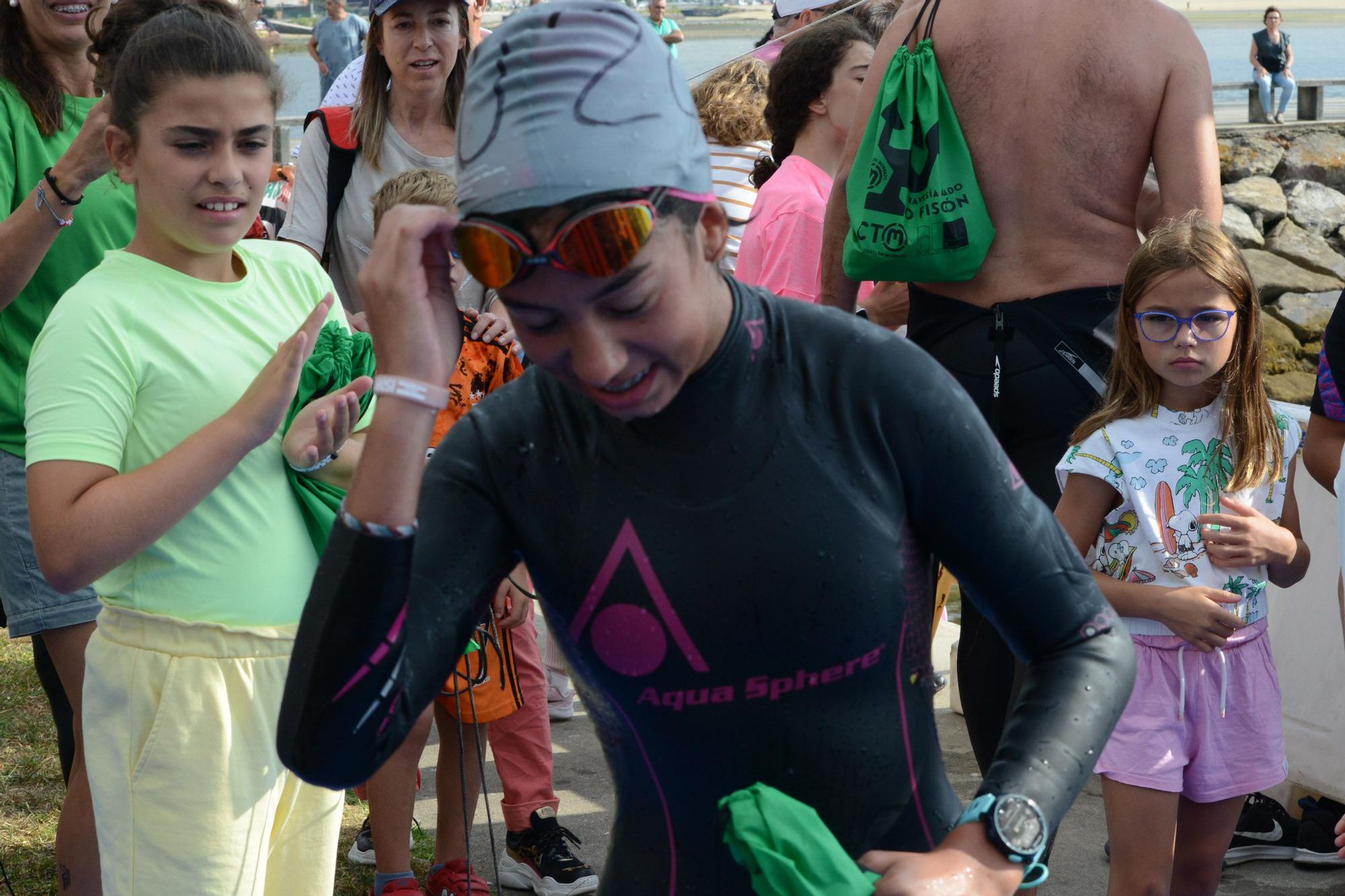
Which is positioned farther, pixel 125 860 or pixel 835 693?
pixel 125 860

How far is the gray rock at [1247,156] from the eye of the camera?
71.1ft

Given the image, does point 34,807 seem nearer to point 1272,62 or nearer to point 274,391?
point 274,391

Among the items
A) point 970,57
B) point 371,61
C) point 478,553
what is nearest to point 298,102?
point 371,61

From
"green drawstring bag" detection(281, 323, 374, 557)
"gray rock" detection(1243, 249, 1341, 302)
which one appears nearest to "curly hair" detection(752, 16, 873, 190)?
"green drawstring bag" detection(281, 323, 374, 557)

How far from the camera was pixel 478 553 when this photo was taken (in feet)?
5.27

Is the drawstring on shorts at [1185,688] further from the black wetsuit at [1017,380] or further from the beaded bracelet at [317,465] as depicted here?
the beaded bracelet at [317,465]

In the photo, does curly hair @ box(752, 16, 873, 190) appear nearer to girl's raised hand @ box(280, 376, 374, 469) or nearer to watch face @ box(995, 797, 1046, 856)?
girl's raised hand @ box(280, 376, 374, 469)

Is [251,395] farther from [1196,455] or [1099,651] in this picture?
[1196,455]

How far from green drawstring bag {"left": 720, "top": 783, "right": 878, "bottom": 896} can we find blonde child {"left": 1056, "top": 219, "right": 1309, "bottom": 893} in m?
1.91

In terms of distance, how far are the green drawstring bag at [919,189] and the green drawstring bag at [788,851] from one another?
6.70ft

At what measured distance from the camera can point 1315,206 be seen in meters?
21.0

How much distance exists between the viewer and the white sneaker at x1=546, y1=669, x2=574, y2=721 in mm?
5324

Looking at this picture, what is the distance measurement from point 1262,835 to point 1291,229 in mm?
18455

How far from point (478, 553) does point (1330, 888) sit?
130 inches
